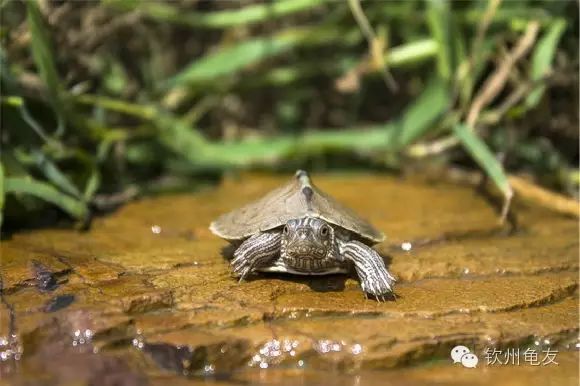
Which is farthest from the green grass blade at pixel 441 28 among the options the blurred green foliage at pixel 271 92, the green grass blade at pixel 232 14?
the green grass blade at pixel 232 14

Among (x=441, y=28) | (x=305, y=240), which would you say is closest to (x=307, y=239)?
(x=305, y=240)

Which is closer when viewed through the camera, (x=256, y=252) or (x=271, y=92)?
(x=256, y=252)

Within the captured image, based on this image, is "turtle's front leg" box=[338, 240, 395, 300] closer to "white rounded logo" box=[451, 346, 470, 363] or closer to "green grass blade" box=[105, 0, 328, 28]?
"white rounded logo" box=[451, 346, 470, 363]

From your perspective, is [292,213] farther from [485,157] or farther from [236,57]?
[236,57]

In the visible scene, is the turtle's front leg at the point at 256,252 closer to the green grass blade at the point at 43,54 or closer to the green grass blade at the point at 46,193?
the green grass blade at the point at 46,193

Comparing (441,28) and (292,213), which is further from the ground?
(441,28)

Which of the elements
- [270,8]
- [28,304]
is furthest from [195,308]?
[270,8]
